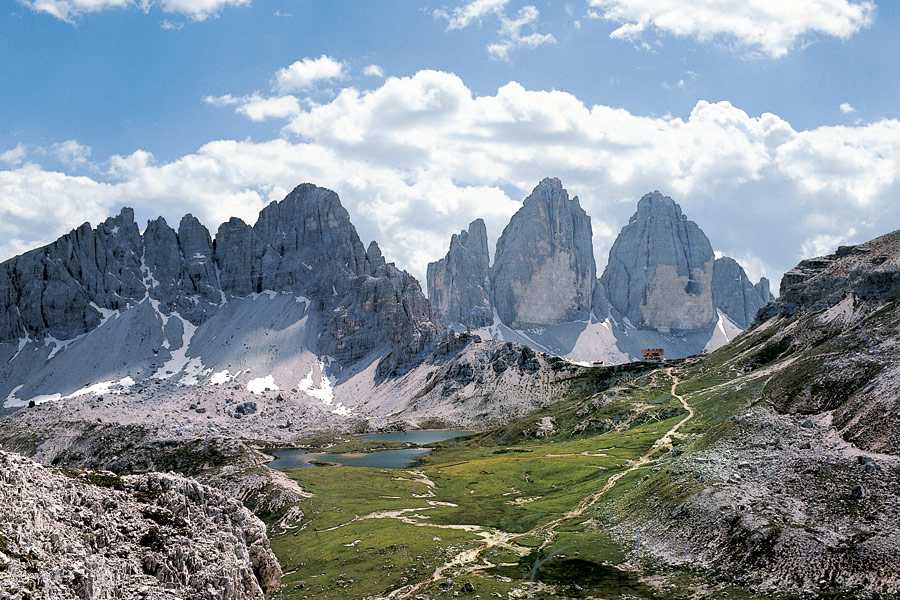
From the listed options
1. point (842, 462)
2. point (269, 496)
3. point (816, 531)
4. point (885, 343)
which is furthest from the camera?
point (269, 496)

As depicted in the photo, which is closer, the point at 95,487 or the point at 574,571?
the point at 95,487

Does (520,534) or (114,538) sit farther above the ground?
(114,538)

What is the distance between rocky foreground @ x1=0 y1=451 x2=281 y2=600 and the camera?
48406 millimetres

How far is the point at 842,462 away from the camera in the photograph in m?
81.3

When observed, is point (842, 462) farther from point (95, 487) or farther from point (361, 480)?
point (361, 480)

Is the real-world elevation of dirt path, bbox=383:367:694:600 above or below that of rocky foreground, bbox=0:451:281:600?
below

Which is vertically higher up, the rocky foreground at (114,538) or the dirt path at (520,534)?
the rocky foreground at (114,538)

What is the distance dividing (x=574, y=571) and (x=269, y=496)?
7716 cm

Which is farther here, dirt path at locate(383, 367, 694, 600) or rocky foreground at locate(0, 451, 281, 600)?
dirt path at locate(383, 367, 694, 600)

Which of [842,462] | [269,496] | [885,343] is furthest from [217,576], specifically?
[885,343]

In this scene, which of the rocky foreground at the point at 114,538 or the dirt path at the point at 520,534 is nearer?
the rocky foreground at the point at 114,538

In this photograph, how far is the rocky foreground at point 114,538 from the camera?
48406 mm

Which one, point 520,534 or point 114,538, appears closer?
point 114,538

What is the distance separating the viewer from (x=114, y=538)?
57031 mm
